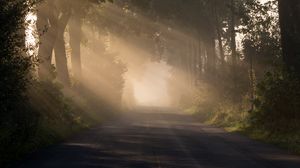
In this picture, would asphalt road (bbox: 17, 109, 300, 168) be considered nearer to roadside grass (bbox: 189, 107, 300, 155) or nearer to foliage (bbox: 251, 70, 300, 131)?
roadside grass (bbox: 189, 107, 300, 155)

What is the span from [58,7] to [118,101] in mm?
28758

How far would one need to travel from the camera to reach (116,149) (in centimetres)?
2259

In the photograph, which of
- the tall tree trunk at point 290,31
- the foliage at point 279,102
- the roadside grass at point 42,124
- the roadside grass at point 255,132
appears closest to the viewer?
the roadside grass at point 42,124

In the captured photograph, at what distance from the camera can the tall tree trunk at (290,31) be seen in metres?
30.7

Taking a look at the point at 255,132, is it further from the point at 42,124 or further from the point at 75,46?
the point at 75,46

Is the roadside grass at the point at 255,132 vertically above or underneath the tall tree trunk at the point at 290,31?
underneath

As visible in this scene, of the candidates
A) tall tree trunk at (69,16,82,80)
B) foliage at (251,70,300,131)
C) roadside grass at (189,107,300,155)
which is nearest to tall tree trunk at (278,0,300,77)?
foliage at (251,70,300,131)

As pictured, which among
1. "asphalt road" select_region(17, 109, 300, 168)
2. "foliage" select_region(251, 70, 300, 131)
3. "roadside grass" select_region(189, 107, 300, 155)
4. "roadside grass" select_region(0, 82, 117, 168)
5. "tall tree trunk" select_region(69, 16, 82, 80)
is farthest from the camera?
"tall tree trunk" select_region(69, 16, 82, 80)

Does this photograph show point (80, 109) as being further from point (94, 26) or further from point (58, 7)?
point (94, 26)

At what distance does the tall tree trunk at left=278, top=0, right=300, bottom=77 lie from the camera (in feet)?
101

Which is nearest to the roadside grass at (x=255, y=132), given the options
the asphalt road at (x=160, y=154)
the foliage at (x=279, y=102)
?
the foliage at (x=279, y=102)

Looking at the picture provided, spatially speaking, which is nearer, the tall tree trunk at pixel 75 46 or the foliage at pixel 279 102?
the foliage at pixel 279 102

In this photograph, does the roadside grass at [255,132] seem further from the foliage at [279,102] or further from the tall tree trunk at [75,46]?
the tall tree trunk at [75,46]

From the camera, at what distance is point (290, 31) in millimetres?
31281
